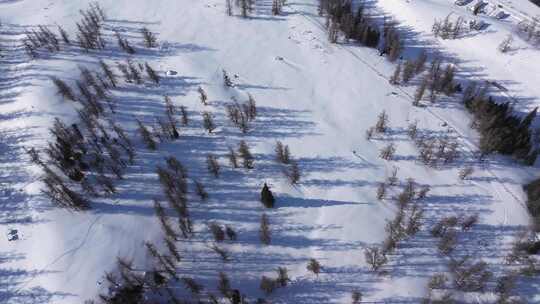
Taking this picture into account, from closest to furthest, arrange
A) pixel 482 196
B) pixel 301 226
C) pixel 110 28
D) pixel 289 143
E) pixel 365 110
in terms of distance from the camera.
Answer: pixel 301 226
pixel 482 196
pixel 289 143
pixel 365 110
pixel 110 28

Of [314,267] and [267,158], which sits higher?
[267,158]

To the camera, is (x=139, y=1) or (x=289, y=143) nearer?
(x=289, y=143)

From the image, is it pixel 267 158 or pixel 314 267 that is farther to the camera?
pixel 267 158

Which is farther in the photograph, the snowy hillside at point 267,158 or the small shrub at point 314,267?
the snowy hillside at point 267,158

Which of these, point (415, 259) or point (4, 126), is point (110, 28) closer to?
point (4, 126)

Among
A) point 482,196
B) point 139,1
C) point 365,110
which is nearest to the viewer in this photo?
point 482,196

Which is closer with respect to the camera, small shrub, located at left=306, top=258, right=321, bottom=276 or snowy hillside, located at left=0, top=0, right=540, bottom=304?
small shrub, located at left=306, top=258, right=321, bottom=276

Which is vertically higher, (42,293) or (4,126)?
(4,126)

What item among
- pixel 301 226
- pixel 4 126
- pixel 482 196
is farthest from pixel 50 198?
pixel 482 196
